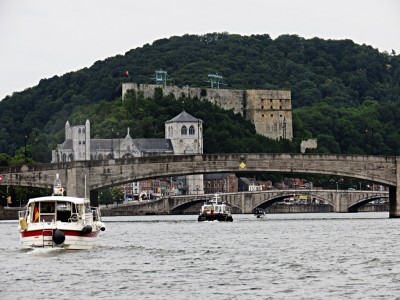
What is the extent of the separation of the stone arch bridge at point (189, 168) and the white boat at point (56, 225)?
4682 cm

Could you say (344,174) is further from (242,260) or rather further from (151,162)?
(242,260)

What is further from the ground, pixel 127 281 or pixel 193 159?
pixel 193 159

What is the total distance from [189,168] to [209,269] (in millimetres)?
58411

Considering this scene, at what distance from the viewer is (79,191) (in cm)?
11594

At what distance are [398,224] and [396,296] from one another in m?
54.8

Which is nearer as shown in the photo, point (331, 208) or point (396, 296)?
point (396, 296)

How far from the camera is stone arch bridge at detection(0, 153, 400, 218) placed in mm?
116438

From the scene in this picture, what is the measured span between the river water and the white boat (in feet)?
1.92

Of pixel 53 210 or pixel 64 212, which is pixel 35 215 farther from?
pixel 64 212

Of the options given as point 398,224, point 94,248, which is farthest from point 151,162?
point 94,248

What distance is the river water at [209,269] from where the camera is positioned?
166 feet

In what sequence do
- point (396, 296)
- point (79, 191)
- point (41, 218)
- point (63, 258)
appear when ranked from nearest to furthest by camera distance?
point (396, 296), point (63, 258), point (41, 218), point (79, 191)

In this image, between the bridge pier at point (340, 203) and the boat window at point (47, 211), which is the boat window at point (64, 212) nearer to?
the boat window at point (47, 211)

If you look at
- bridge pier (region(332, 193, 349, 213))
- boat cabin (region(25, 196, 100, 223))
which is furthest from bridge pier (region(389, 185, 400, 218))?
bridge pier (region(332, 193, 349, 213))
